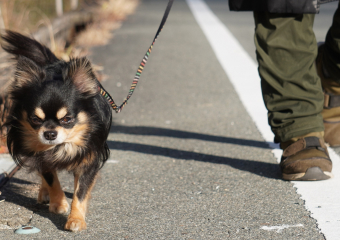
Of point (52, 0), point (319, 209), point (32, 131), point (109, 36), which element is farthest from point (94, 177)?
point (52, 0)

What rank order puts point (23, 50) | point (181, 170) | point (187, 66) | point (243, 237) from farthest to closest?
1. point (187, 66)
2. point (181, 170)
3. point (23, 50)
4. point (243, 237)

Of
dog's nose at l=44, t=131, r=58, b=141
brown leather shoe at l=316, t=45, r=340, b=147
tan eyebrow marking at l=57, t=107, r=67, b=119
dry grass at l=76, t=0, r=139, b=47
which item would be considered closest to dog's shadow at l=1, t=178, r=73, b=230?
dog's nose at l=44, t=131, r=58, b=141

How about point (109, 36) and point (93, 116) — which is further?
point (109, 36)

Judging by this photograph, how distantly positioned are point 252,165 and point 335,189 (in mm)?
662

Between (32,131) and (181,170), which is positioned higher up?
(32,131)

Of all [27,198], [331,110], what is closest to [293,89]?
[331,110]

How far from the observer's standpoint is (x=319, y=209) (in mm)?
2752

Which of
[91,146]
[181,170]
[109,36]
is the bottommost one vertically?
[109,36]

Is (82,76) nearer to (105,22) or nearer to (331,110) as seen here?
(331,110)

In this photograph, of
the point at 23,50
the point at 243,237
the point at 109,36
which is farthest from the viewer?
the point at 109,36

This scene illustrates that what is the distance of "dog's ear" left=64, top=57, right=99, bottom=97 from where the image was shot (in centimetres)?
279

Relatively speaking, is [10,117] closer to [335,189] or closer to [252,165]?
[252,165]

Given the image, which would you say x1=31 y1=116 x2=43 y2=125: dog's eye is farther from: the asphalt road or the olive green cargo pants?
the olive green cargo pants

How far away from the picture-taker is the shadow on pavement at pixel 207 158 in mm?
3414
